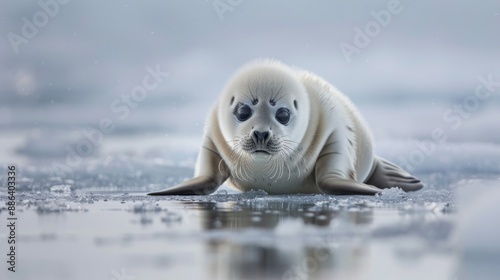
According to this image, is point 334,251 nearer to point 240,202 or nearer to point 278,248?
point 278,248

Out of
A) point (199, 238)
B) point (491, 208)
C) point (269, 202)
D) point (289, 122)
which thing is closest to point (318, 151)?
point (289, 122)

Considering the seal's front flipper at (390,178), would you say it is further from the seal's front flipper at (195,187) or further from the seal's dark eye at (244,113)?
the seal's dark eye at (244,113)

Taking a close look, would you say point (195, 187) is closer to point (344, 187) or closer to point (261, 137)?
point (261, 137)

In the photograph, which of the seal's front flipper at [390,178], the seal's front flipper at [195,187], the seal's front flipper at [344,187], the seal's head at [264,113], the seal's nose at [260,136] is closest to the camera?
the seal's nose at [260,136]

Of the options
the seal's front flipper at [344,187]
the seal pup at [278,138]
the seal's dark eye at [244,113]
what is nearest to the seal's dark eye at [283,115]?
the seal pup at [278,138]

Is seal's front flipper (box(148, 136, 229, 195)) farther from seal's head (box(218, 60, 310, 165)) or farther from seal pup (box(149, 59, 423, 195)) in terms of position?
seal's head (box(218, 60, 310, 165))

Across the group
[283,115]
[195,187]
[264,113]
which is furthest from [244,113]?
[195,187]

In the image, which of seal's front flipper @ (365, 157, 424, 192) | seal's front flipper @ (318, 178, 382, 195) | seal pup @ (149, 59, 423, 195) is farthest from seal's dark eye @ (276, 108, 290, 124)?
seal's front flipper @ (365, 157, 424, 192)

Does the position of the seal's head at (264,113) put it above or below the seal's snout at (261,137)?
above
